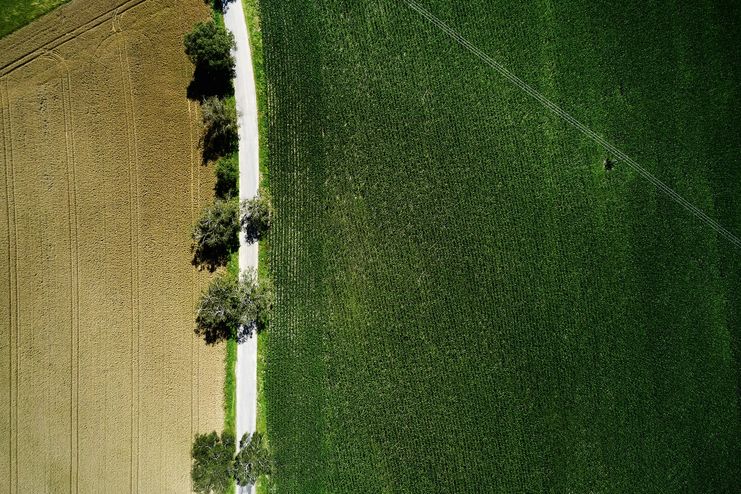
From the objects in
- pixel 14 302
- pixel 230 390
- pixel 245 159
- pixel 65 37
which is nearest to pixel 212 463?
pixel 230 390

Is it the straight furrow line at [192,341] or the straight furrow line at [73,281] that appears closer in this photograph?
the straight furrow line at [73,281]

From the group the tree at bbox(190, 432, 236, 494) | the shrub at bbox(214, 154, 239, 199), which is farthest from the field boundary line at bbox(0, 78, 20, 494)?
the shrub at bbox(214, 154, 239, 199)

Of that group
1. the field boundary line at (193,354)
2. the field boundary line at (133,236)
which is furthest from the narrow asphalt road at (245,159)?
the field boundary line at (133,236)

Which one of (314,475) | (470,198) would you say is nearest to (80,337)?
(314,475)

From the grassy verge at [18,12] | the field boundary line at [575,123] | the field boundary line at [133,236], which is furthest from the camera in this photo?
the field boundary line at [575,123]

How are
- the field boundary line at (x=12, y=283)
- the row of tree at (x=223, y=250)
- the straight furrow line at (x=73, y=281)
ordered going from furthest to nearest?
1. the row of tree at (x=223, y=250)
2. the straight furrow line at (x=73, y=281)
3. the field boundary line at (x=12, y=283)

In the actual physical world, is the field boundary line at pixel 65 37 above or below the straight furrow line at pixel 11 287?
above

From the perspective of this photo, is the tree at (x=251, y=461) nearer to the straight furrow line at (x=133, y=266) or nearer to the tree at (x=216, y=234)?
the straight furrow line at (x=133, y=266)

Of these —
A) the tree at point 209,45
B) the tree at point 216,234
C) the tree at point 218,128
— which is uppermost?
the tree at point 209,45
